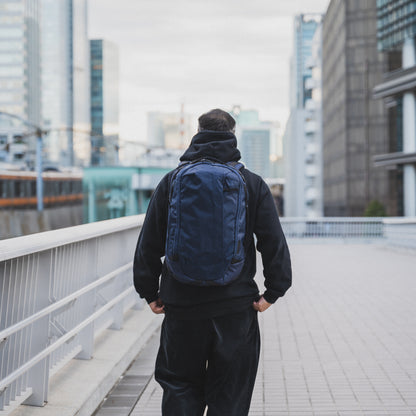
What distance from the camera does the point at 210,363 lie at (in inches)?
122

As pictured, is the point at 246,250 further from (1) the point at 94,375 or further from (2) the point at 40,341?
(1) the point at 94,375

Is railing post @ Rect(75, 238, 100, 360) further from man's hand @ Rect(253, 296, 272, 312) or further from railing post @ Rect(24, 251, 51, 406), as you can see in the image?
man's hand @ Rect(253, 296, 272, 312)

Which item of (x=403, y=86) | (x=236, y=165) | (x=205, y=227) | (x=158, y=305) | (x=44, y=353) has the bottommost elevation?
(x=44, y=353)

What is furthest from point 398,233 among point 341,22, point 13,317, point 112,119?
point 112,119

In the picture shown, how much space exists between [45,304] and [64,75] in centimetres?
16837

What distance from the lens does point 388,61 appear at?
52625mm

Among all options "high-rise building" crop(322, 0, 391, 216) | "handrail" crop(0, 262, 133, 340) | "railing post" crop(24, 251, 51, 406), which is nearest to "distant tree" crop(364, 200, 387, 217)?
"high-rise building" crop(322, 0, 391, 216)

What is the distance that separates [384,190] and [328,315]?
5061cm

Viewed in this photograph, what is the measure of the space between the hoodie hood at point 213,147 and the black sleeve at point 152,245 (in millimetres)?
176

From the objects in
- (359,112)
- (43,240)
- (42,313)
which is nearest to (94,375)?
(42,313)

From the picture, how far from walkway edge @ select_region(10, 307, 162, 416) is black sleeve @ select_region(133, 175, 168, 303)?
1367 mm

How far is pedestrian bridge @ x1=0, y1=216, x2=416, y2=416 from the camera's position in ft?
13.3

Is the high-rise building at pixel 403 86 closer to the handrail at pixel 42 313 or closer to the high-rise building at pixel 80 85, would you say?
the handrail at pixel 42 313

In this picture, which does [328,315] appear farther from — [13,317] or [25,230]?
[25,230]
